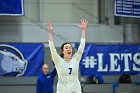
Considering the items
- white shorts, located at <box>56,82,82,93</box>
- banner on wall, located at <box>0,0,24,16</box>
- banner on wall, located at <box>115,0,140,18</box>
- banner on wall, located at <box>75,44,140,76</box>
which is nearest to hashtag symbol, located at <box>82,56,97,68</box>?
banner on wall, located at <box>75,44,140,76</box>

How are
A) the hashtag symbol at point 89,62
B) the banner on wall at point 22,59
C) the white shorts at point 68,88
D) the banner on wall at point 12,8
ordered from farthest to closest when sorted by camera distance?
the hashtag symbol at point 89,62 < the banner on wall at point 22,59 < the banner on wall at point 12,8 < the white shorts at point 68,88

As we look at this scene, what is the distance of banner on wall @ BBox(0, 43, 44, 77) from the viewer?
392 inches

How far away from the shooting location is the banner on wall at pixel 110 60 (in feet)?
34.0

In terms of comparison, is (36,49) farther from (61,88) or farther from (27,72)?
(61,88)

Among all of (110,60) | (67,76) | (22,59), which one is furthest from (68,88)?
(110,60)

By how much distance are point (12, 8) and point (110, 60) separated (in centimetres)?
321

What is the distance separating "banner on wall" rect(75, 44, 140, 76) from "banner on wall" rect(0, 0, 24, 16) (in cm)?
221

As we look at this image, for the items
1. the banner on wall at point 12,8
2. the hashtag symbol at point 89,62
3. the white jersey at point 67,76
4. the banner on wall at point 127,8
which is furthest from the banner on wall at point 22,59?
the white jersey at point 67,76

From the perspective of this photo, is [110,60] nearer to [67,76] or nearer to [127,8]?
[127,8]

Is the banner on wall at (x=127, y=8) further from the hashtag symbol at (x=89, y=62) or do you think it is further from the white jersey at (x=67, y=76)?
the white jersey at (x=67, y=76)

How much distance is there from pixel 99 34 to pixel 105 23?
0.39 m

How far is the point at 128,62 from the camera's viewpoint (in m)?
10.6

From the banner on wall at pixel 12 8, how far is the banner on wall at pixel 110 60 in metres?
2.21

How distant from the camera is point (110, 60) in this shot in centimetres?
1048
